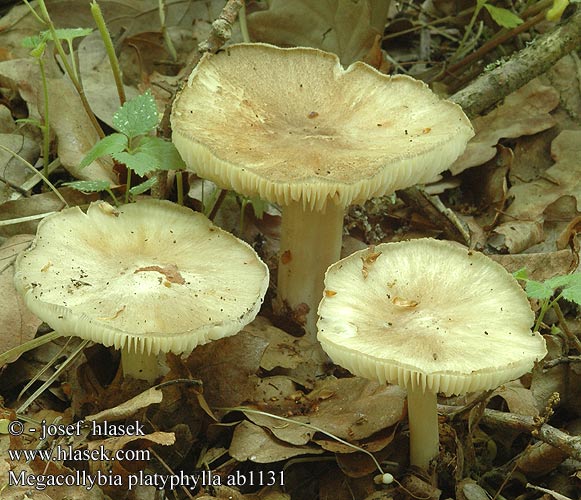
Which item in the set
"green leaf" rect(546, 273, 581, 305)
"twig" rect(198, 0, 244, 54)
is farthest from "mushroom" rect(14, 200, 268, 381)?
"green leaf" rect(546, 273, 581, 305)

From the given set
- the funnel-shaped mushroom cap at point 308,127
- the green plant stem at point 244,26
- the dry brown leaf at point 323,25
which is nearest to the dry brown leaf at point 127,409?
the funnel-shaped mushroom cap at point 308,127

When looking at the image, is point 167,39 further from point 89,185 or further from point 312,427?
point 312,427

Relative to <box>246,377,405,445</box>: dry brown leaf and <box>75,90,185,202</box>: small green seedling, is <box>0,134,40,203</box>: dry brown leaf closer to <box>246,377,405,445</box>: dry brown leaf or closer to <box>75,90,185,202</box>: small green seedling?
<box>75,90,185,202</box>: small green seedling

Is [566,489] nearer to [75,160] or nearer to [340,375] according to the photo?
[340,375]

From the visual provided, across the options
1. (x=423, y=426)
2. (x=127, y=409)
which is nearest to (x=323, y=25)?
(x=423, y=426)

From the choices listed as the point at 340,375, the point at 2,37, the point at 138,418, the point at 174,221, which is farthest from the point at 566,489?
the point at 2,37

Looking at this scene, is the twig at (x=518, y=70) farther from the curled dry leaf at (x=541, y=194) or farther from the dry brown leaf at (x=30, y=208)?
the dry brown leaf at (x=30, y=208)

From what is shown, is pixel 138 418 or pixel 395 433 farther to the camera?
pixel 395 433
